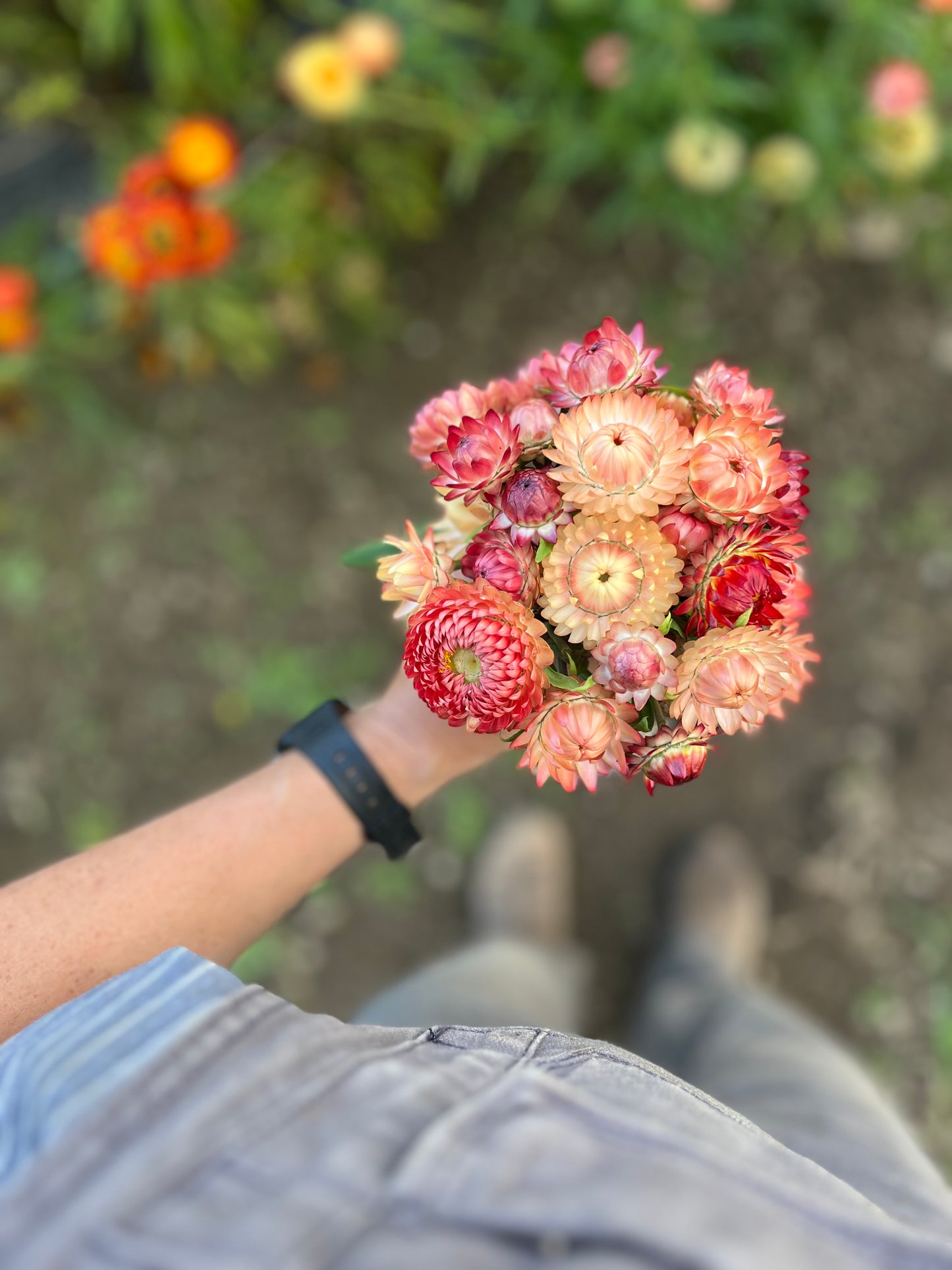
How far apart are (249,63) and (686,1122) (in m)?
1.80

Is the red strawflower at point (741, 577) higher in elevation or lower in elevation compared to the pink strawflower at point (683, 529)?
lower

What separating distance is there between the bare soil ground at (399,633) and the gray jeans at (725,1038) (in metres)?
0.24

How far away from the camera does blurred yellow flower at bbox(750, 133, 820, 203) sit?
4.45 feet

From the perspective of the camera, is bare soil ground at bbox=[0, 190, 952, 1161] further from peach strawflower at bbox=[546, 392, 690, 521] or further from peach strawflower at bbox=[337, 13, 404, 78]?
peach strawflower at bbox=[546, 392, 690, 521]

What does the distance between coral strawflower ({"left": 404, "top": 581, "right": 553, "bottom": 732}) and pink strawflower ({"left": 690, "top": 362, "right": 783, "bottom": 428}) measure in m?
0.21

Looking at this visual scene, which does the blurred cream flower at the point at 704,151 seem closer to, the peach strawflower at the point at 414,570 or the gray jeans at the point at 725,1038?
the peach strawflower at the point at 414,570

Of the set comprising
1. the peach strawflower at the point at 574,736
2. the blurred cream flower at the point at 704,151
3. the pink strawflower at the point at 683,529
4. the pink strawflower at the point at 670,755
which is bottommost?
the pink strawflower at the point at 670,755

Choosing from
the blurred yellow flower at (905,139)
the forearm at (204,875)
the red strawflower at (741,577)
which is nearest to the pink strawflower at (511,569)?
the red strawflower at (741,577)

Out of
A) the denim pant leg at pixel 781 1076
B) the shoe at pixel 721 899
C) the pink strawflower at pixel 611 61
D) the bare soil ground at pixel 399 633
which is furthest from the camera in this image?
the bare soil ground at pixel 399 633

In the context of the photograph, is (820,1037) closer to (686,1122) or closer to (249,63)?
(686,1122)

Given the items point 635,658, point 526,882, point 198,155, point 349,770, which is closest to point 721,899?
point 526,882

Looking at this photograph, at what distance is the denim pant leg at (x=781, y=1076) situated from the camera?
963 millimetres

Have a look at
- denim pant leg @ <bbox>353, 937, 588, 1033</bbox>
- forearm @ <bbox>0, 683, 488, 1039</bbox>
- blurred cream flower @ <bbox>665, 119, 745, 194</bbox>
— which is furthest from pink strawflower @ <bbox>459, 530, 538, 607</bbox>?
blurred cream flower @ <bbox>665, 119, 745, 194</bbox>

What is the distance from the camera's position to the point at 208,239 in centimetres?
135
